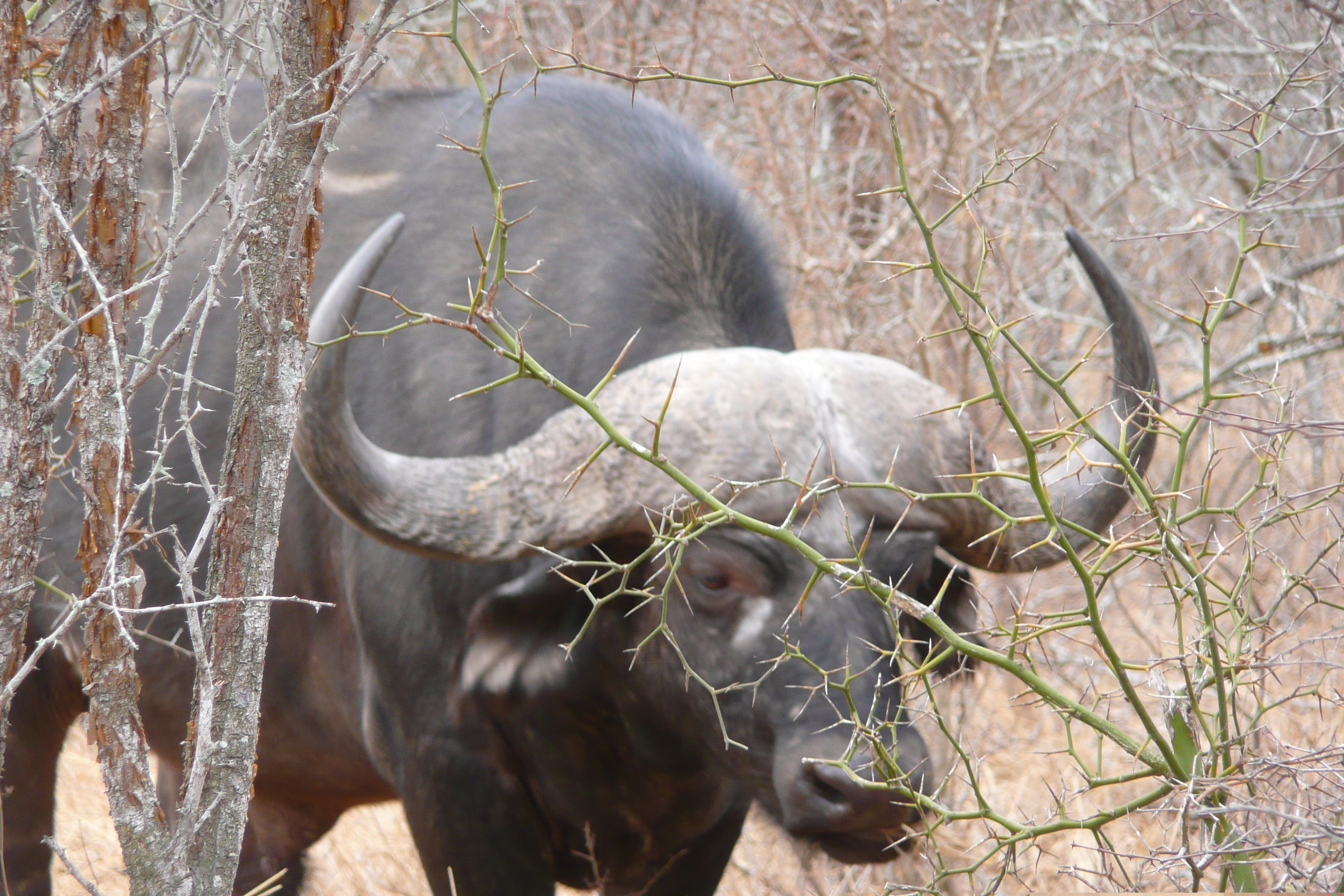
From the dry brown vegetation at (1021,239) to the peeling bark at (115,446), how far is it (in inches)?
53.9

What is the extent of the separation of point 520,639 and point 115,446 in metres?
1.12

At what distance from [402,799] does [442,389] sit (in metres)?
0.84

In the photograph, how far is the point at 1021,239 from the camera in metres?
4.08

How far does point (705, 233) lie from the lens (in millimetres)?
2795

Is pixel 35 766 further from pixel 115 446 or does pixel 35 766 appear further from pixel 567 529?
pixel 115 446

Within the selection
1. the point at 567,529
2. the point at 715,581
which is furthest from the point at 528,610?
the point at 715,581

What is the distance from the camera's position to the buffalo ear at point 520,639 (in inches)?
95.0

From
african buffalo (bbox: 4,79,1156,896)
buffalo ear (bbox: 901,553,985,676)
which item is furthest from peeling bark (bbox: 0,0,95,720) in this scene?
buffalo ear (bbox: 901,553,985,676)

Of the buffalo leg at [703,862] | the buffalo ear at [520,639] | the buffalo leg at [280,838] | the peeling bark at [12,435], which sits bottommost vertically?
the buffalo leg at [280,838]

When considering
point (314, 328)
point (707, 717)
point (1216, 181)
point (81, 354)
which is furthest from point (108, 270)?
point (1216, 181)

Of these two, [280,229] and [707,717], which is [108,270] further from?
[707,717]

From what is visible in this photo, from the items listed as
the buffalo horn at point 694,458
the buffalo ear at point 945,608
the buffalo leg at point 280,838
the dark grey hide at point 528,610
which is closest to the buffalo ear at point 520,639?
the dark grey hide at point 528,610

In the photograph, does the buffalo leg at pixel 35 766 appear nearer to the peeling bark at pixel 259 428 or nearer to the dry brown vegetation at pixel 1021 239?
the dry brown vegetation at pixel 1021 239

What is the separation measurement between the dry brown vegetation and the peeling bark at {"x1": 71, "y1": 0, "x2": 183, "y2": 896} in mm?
1368
